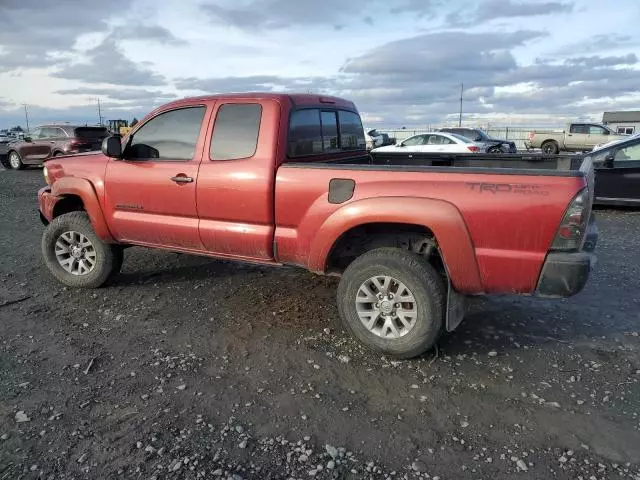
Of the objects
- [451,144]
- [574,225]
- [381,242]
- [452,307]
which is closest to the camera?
Answer: [574,225]

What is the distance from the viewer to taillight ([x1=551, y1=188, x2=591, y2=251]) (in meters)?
3.15

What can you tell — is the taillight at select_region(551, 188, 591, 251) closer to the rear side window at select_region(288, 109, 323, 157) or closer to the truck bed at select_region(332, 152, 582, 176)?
the truck bed at select_region(332, 152, 582, 176)

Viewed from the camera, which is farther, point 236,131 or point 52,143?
point 52,143

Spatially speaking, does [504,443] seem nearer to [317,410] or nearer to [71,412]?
[317,410]

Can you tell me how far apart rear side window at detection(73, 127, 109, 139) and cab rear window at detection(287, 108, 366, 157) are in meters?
14.3

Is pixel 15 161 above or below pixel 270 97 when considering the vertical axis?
below

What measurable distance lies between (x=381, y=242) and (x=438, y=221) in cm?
68

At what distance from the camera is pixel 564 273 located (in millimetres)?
3252

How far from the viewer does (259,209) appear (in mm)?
4152

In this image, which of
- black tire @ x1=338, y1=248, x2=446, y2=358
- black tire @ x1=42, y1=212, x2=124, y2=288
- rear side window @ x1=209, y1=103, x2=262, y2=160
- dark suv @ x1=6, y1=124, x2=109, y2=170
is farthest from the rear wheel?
black tire @ x1=338, y1=248, x2=446, y2=358

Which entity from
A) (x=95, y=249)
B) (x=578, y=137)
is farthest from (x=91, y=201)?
(x=578, y=137)

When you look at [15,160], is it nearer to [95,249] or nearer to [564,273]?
[95,249]

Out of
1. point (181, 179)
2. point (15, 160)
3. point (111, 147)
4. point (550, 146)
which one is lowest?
point (550, 146)

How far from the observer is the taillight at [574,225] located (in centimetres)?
315
